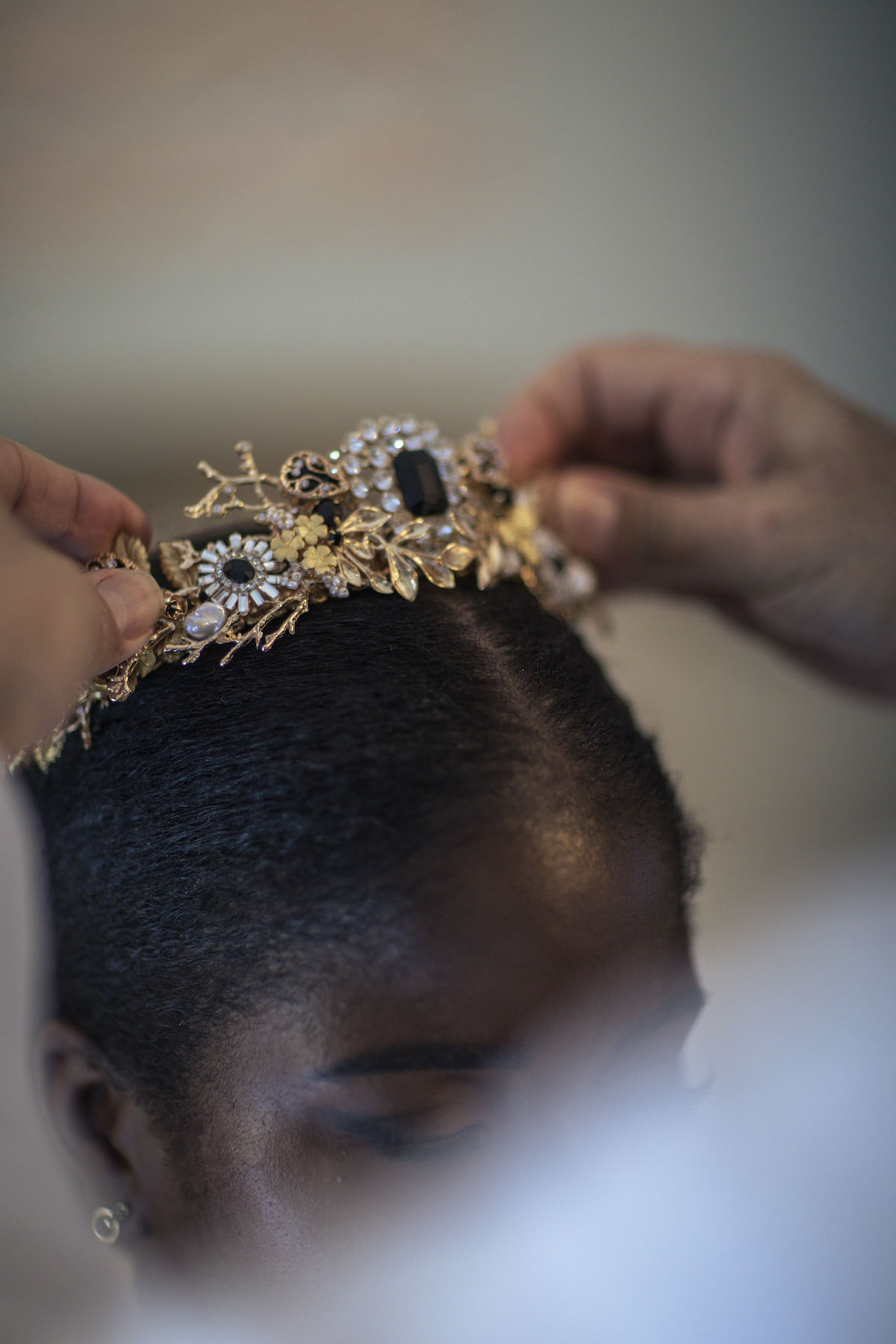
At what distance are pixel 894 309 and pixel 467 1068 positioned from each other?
1323mm

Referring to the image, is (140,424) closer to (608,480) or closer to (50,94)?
(50,94)

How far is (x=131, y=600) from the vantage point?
662 mm

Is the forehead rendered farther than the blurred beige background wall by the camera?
No

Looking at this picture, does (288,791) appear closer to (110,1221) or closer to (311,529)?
(311,529)

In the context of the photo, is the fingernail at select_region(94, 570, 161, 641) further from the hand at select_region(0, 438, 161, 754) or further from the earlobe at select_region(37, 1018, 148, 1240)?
the earlobe at select_region(37, 1018, 148, 1240)

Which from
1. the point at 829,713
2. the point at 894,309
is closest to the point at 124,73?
the point at 894,309

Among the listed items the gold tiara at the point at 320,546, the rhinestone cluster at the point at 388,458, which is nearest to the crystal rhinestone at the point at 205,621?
the gold tiara at the point at 320,546

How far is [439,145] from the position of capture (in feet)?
4.22

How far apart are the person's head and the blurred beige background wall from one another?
10.1 inches

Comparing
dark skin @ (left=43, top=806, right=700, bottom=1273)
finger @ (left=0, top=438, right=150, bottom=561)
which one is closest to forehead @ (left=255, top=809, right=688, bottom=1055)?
dark skin @ (left=43, top=806, right=700, bottom=1273)

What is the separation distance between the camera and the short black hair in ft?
2.11

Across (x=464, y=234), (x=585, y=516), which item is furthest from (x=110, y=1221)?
(x=464, y=234)

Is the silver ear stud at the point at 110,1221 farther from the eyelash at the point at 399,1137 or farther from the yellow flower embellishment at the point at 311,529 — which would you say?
the yellow flower embellishment at the point at 311,529

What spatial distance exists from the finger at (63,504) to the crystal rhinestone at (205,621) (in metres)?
0.09
